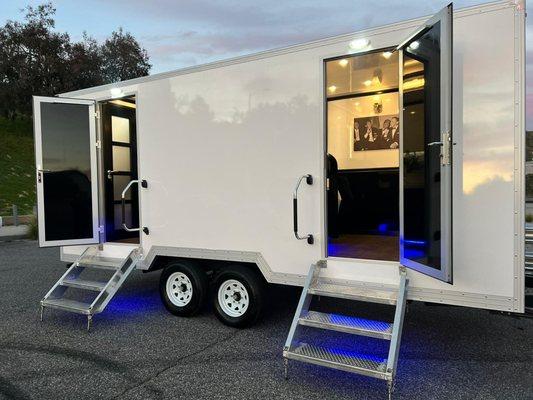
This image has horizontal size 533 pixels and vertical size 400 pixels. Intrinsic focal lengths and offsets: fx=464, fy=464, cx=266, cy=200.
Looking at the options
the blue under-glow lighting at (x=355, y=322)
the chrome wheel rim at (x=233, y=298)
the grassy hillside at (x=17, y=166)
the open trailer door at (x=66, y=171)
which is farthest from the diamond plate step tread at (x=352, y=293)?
the grassy hillside at (x=17, y=166)

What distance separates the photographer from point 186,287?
16.8 ft

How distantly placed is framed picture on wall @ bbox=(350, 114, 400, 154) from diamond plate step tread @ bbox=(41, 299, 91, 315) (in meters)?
4.77

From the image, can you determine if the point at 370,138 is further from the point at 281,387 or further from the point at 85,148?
the point at 281,387

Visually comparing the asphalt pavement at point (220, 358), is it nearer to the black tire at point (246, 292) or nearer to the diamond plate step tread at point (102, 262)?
the black tire at point (246, 292)

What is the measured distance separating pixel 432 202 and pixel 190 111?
2.71 metres

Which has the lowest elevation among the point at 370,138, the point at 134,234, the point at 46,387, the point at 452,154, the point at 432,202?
the point at 46,387

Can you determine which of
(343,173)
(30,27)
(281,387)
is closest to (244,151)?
(281,387)

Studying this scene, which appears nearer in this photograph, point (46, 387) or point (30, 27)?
point (46, 387)

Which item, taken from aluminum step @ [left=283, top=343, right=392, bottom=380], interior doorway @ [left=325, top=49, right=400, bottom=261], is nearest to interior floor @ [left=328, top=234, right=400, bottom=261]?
interior doorway @ [left=325, top=49, right=400, bottom=261]

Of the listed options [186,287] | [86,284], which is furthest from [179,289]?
[86,284]

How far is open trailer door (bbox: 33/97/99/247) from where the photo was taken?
5.38m

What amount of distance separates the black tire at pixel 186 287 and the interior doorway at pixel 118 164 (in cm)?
106

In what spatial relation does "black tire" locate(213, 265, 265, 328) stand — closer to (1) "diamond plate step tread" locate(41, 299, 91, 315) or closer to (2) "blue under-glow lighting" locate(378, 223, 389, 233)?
(1) "diamond plate step tread" locate(41, 299, 91, 315)

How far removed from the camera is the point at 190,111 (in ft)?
16.3
